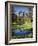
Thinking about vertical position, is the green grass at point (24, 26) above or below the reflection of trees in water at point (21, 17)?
below

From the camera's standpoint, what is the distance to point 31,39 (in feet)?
5.59

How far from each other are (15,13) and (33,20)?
295 millimetres

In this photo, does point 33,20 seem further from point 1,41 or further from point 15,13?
point 1,41

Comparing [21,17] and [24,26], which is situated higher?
[21,17]

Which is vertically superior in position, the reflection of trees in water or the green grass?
the reflection of trees in water

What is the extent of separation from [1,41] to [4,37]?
70 millimetres

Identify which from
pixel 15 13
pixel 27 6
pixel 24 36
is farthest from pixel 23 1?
pixel 24 36

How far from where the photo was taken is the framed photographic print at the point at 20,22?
1.61 metres

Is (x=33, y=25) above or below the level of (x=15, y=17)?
below

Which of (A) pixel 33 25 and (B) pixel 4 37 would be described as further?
(A) pixel 33 25

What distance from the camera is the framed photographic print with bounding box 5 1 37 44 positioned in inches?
63.5

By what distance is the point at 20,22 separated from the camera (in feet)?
5.47

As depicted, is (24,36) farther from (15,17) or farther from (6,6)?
(6,6)

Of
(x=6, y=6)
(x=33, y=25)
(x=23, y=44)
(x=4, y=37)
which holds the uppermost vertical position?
(x=6, y=6)
